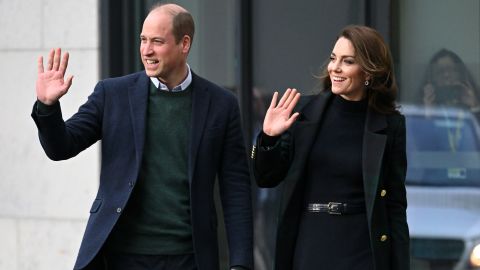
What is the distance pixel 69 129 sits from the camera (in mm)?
4719

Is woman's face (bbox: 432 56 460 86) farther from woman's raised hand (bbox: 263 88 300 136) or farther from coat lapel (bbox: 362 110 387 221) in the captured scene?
woman's raised hand (bbox: 263 88 300 136)

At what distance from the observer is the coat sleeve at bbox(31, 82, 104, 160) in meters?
4.55

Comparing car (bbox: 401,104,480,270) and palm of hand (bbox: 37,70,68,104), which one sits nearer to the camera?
palm of hand (bbox: 37,70,68,104)

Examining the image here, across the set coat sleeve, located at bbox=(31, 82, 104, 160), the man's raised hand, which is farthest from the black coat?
the man's raised hand

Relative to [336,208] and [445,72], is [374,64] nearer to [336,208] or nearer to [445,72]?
[336,208]

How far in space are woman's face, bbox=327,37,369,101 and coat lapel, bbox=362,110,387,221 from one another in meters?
0.20

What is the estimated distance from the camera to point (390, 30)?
294 inches

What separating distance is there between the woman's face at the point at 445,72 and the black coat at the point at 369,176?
212 cm

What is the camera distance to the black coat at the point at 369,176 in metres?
5.04

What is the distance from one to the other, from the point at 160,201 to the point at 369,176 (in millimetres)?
937

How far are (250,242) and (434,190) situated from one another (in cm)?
261

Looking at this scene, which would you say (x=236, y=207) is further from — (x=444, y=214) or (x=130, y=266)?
(x=444, y=214)

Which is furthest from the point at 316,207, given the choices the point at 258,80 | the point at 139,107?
the point at 258,80

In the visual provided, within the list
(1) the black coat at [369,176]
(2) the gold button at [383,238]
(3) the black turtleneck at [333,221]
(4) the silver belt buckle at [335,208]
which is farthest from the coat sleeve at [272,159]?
(2) the gold button at [383,238]
